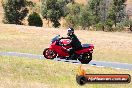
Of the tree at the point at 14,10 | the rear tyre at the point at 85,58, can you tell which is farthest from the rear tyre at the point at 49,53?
the tree at the point at 14,10

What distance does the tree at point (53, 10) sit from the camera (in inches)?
4154

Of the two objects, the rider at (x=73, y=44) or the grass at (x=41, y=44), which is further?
the grass at (x=41, y=44)

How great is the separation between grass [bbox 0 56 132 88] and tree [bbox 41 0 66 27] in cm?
8015

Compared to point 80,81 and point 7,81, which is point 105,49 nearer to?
point 7,81

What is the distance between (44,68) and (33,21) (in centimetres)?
7635

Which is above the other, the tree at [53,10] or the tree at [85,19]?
the tree at [53,10]

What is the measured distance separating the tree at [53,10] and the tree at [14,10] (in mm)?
6453

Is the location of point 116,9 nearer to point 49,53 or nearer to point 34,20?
point 34,20

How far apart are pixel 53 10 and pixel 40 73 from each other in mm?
82808

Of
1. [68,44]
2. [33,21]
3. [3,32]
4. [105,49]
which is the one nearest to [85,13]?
[33,21]

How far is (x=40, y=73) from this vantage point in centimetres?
2377

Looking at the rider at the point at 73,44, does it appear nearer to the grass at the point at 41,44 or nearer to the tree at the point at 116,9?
the grass at the point at 41,44

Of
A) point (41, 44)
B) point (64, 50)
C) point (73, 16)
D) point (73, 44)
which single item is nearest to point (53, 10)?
point (73, 16)

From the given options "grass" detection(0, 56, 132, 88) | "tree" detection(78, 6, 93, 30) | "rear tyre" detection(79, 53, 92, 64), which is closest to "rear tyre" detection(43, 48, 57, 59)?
"grass" detection(0, 56, 132, 88)
